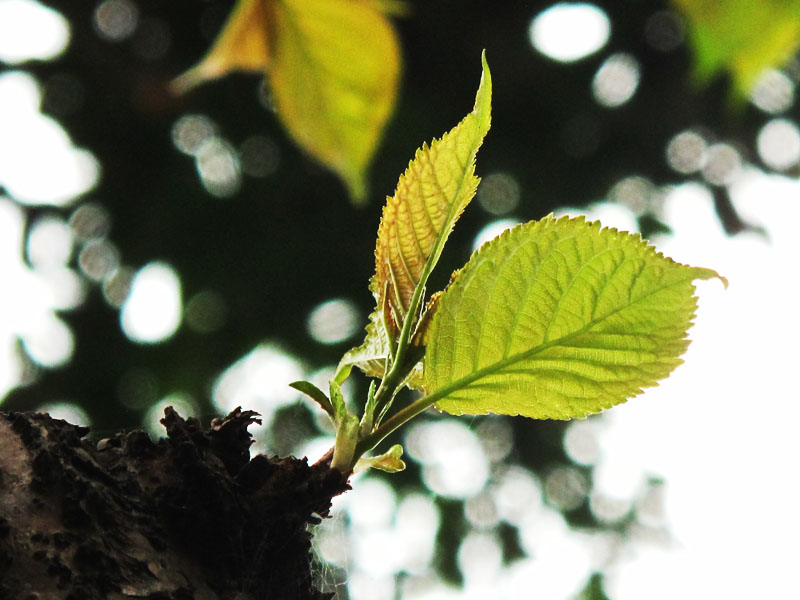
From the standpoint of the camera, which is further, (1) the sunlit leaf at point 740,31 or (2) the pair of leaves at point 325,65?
(2) the pair of leaves at point 325,65

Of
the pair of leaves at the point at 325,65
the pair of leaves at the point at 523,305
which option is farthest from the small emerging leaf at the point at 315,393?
the pair of leaves at the point at 325,65

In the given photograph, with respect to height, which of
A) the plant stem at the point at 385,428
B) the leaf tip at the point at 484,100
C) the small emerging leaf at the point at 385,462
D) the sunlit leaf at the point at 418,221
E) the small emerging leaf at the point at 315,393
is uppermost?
the leaf tip at the point at 484,100

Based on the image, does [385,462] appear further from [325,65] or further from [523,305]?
[325,65]

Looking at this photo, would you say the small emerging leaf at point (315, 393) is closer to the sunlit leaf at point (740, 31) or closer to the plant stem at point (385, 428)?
the plant stem at point (385, 428)

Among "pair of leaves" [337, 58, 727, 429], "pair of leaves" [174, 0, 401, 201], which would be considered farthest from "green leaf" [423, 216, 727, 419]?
"pair of leaves" [174, 0, 401, 201]

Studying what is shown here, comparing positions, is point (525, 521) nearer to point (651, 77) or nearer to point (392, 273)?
point (651, 77)

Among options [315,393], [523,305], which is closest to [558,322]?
[523,305]

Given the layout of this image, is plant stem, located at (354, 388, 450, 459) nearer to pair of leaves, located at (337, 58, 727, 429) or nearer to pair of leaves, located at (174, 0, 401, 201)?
pair of leaves, located at (337, 58, 727, 429)

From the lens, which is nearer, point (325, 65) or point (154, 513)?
point (154, 513)

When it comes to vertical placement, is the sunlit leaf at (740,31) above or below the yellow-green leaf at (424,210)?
above
